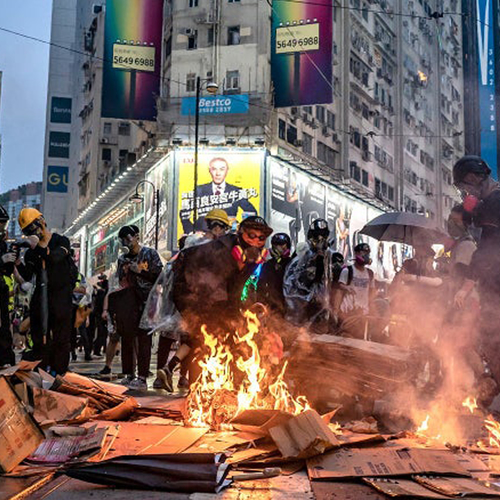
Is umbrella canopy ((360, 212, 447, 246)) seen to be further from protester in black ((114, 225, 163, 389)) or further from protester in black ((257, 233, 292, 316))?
protester in black ((114, 225, 163, 389))

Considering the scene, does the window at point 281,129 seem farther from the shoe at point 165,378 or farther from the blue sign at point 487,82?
the shoe at point 165,378

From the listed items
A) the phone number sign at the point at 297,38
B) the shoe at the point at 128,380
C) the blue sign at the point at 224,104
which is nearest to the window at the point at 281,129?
the blue sign at the point at 224,104

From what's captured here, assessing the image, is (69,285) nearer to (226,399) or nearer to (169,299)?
(169,299)

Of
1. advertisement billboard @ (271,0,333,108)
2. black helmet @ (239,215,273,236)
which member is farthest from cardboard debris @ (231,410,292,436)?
advertisement billboard @ (271,0,333,108)

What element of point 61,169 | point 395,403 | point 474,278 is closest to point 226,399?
point 395,403

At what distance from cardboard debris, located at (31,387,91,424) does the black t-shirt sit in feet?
7.13

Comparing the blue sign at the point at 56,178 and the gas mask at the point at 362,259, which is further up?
the blue sign at the point at 56,178


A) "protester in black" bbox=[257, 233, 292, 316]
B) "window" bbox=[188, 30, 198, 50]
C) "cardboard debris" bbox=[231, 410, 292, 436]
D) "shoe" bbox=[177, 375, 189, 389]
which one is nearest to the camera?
"cardboard debris" bbox=[231, 410, 292, 436]

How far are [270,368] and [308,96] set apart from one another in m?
21.1

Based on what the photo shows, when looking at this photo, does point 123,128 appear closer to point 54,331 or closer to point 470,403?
point 54,331

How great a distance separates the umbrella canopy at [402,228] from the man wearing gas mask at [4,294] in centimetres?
635

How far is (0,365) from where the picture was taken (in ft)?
24.8

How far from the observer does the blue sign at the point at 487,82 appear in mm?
23922

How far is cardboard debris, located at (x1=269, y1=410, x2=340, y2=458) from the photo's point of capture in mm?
3723
